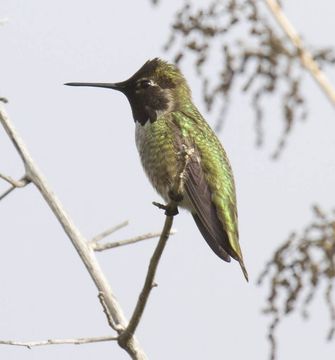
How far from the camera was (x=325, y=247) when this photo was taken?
236 cm

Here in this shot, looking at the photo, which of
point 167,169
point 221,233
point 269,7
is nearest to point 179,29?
point 269,7

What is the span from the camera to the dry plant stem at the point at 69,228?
4.57 m

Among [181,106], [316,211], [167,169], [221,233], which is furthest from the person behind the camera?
[181,106]

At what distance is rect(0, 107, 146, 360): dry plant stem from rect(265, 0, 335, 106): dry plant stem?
2519 mm

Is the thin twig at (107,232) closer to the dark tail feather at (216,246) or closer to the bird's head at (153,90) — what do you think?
the dark tail feather at (216,246)

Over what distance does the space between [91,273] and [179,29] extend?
7.21 feet

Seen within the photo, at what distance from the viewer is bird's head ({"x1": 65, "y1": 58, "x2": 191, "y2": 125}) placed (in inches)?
292

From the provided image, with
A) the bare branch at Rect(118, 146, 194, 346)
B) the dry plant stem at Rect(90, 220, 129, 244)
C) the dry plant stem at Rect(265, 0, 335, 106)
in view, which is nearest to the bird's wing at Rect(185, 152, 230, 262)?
the dry plant stem at Rect(90, 220, 129, 244)

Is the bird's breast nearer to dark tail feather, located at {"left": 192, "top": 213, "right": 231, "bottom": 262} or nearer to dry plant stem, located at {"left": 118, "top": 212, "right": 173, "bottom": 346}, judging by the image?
dark tail feather, located at {"left": 192, "top": 213, "right": 231, "bottom": 262}

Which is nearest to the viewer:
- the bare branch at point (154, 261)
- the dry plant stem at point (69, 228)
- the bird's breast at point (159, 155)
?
the bare branch at point (154, 261)

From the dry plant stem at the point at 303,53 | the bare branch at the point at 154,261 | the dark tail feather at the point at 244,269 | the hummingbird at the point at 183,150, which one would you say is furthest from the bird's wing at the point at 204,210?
the dry plant stem at the point at 303,53

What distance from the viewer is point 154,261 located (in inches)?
161

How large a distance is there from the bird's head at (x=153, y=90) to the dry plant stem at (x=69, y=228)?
253 centimetres

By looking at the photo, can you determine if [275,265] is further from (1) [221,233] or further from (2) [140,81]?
(2) [140,81]
